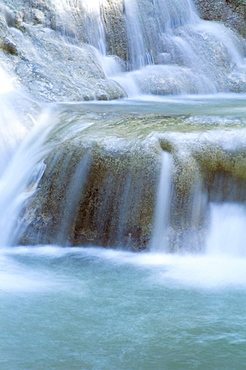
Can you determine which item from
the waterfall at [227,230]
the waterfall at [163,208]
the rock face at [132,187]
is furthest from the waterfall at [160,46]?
the waterfall at [227,230]

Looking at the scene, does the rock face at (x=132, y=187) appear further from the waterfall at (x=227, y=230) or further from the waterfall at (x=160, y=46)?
the waterfall at (x=160, y=46)

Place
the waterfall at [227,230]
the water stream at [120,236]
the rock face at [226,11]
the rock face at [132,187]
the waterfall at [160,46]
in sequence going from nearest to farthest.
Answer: the water stream at [120,236]
the waterfall at [227,230]
the rock face at [132,187]
the waterfall at [160,46]
the rock face at [226,11]

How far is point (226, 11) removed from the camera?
11.7m

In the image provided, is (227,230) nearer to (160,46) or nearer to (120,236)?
(120,236)

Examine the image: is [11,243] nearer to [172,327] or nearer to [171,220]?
[171,220]

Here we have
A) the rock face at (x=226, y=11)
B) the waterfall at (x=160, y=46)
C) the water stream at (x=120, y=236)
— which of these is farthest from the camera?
the rock face at (x=226, y=11)

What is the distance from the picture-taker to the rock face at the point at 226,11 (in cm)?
1157

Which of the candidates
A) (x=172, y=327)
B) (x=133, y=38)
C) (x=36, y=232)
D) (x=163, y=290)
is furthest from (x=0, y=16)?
(x=172, y=327)

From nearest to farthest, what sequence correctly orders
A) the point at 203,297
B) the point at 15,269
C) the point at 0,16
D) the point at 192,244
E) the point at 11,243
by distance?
1. the point at 203,297
2. the point at 15,269
3. the point at 192,244
4. the point at 11,243
5. the point at 0,16

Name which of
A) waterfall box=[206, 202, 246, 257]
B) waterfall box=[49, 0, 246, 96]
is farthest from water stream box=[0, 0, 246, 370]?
waterfall box=[49, 0, 246, 96]

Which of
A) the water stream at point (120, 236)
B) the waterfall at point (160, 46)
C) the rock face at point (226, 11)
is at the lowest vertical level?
the water stream at point (120, 236)

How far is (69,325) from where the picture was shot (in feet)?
11.6

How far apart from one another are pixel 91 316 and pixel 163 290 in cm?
66

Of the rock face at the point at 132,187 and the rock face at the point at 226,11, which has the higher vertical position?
the rock face at the point at 226,11
